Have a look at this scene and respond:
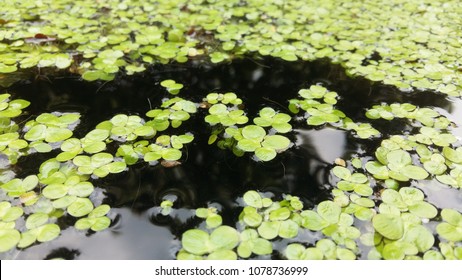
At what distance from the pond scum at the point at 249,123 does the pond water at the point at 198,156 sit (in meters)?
0.04

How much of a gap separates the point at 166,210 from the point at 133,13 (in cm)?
247

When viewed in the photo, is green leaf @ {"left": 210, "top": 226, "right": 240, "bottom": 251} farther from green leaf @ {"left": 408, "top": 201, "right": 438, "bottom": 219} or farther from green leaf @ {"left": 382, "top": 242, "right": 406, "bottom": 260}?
green leaf @ {"left": 408, "top": 201, "right": 438, "bottom": 219}

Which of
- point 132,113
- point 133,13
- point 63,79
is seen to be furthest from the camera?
point 133,13

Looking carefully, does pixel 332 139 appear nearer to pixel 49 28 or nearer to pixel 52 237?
pixel 52 237

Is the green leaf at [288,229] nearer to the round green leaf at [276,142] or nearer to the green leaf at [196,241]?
the green leaf at [196,241]

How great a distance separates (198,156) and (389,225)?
960mm

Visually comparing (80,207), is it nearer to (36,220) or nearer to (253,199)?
(36,220)

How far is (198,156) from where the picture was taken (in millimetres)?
1812

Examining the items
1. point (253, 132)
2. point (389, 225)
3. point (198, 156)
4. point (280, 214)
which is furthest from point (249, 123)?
point (389, 225)

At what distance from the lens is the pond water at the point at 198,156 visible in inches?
55.9

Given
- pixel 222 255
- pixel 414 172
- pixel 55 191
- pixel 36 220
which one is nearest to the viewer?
pixel 222 255

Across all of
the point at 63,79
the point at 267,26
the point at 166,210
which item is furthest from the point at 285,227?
the point at 267,26

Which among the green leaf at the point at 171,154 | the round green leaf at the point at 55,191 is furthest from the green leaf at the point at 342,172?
the round green leaf at the point at 55,191

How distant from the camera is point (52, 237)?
138 centimetres
